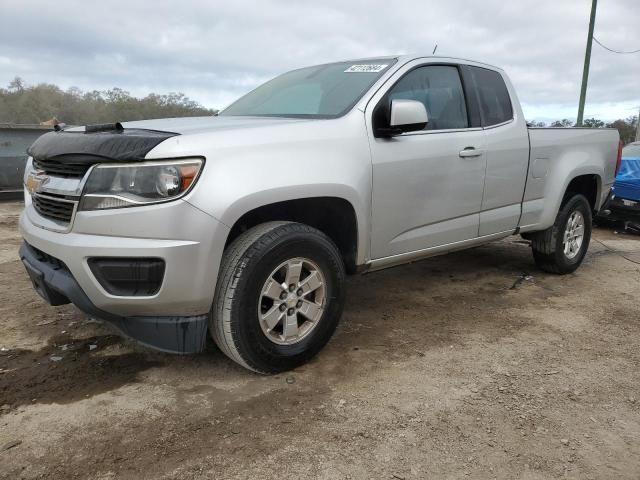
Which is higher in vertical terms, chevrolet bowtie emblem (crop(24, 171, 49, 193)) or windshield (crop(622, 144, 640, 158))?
windshield (crop(622, 144, 640, 158))

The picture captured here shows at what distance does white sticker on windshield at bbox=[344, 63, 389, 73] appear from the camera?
11.2 feet

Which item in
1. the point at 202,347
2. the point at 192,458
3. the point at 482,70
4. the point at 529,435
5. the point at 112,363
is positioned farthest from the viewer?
the point at 482,70

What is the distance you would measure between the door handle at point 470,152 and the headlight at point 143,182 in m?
2.04

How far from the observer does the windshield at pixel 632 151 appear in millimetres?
8252

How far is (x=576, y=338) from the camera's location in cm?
356

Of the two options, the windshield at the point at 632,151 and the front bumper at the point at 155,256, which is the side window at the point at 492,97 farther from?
the windshield at the point at 632,151

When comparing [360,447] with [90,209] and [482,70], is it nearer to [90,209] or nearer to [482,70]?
[90,209]

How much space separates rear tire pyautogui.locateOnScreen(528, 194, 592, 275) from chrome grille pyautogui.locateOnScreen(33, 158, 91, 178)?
4.01 metres

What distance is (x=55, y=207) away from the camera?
258cm

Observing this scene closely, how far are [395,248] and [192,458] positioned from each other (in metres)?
1.82

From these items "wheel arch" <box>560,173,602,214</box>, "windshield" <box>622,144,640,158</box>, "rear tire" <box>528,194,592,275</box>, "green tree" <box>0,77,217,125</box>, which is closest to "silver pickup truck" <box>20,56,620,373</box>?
"rear tire" <box>528,194,592,275</box>

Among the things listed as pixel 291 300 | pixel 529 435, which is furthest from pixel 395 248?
pixel 529 435

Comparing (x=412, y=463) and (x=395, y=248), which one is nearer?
(x=412, y=463)

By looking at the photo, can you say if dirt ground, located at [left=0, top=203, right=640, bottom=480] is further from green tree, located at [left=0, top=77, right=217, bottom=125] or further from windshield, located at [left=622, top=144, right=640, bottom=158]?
green tree, located at [left=0, top=77, right=217, bottom=125]
